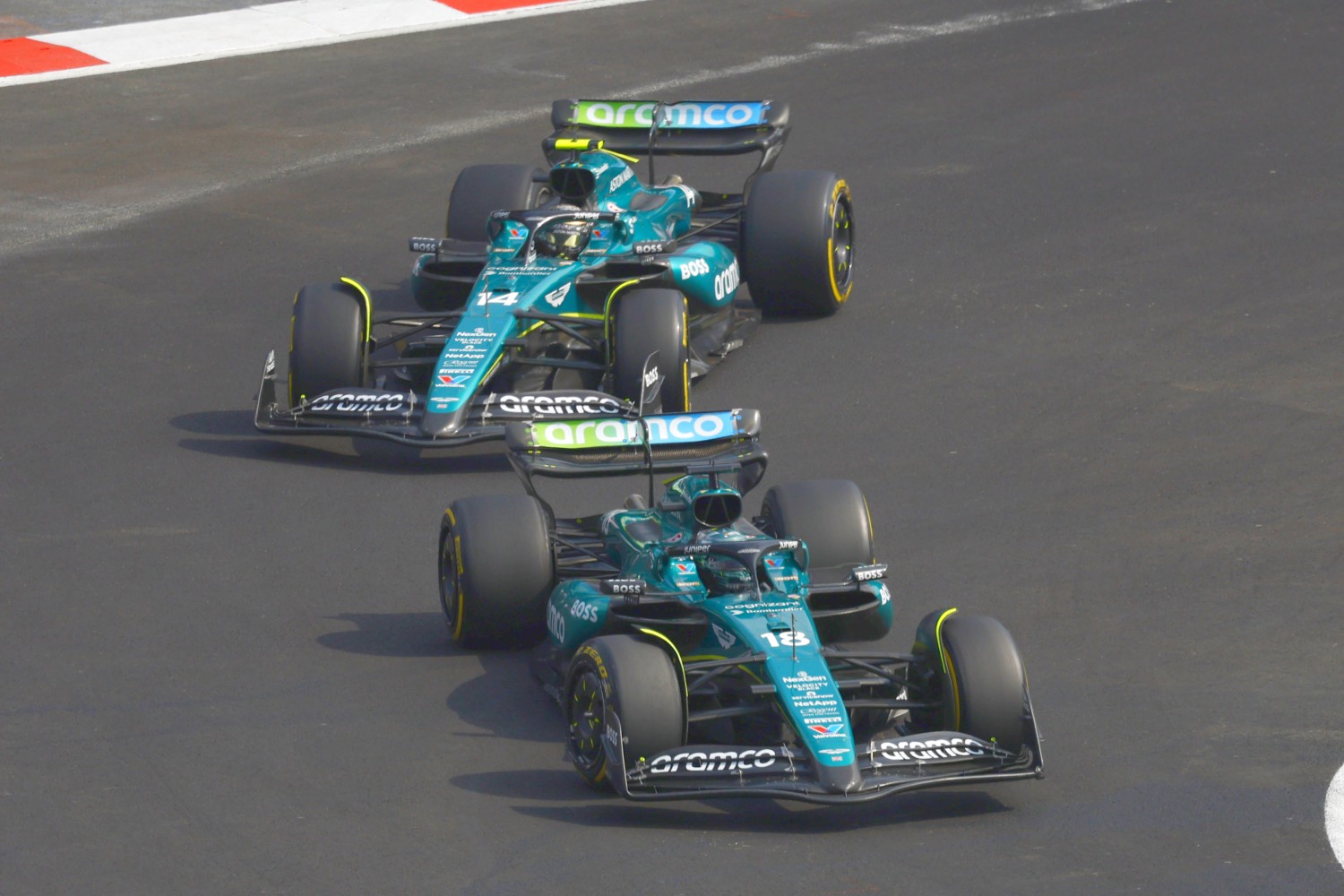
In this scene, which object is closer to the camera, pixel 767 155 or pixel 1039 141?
pixel 767 155

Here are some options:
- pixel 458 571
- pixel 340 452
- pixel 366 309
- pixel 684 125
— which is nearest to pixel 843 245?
pixel 684 125

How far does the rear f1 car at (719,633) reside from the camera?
27.3 ft

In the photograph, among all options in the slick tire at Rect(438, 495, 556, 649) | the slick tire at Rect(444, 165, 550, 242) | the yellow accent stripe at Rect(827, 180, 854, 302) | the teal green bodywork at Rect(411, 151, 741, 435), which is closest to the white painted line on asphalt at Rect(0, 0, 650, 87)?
the slick tire at Rect(444, 165, 550, 242)

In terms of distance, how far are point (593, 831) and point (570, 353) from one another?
19.8 ft

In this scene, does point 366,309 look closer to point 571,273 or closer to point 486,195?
point 571,273

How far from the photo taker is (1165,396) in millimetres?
13992

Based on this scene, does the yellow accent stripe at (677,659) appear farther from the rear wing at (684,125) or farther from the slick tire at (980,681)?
the rear wing at (684,125)

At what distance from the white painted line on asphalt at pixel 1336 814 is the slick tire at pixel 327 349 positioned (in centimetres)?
677

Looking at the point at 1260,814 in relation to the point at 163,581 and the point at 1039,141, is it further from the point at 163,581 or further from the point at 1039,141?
the point at 1039,141

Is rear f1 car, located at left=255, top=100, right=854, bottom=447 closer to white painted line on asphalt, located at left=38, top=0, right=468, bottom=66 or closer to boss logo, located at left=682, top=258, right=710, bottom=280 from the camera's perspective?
boss logo, located at left=682, top=258, right=710, bottom=280

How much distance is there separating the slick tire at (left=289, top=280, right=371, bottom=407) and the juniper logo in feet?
12.2

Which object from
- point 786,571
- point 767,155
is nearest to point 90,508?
point 786,571

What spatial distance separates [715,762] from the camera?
27.1ft

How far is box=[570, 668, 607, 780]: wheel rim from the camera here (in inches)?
338
